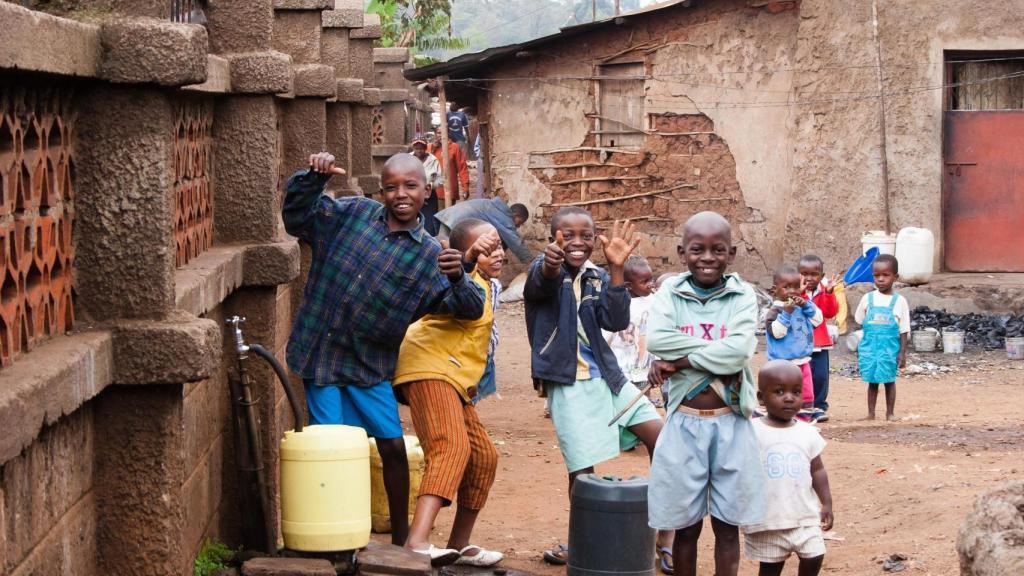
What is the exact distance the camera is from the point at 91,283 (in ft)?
11.0

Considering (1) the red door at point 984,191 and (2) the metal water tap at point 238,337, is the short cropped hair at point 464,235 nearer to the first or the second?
(2) the metal water tap at point 238,337

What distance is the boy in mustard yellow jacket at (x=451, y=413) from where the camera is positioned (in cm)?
530

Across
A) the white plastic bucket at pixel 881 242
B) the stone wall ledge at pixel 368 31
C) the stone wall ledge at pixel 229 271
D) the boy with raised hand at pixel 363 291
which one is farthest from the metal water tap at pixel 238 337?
the white plastic bucket at pixel 881 242

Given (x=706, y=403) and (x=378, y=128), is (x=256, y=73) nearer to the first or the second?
(x=706, y=403)

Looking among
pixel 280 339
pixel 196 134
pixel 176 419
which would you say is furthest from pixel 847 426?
pixel 176 419

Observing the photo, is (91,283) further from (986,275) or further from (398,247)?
(986,275)

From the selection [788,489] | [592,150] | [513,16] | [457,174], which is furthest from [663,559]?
[513,16]

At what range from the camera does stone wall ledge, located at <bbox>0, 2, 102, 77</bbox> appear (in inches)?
98.5

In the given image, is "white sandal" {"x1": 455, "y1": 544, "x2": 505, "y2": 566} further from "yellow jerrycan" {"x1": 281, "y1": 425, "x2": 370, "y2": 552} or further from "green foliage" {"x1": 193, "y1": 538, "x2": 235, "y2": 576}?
"green foliage" {"x1": 193, "y1": 538, "x2": 235, "y2": 576}

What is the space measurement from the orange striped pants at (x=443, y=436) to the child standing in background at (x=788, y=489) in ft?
4.07

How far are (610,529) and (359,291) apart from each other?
54.6 inches

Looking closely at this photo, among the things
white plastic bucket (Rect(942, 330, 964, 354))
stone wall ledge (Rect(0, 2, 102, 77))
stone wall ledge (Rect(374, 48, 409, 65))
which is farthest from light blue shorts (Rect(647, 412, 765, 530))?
stone wall ledge (Rect(374, 48, 409, 65))

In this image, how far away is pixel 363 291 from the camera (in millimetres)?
5281

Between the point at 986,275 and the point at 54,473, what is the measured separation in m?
13.2
